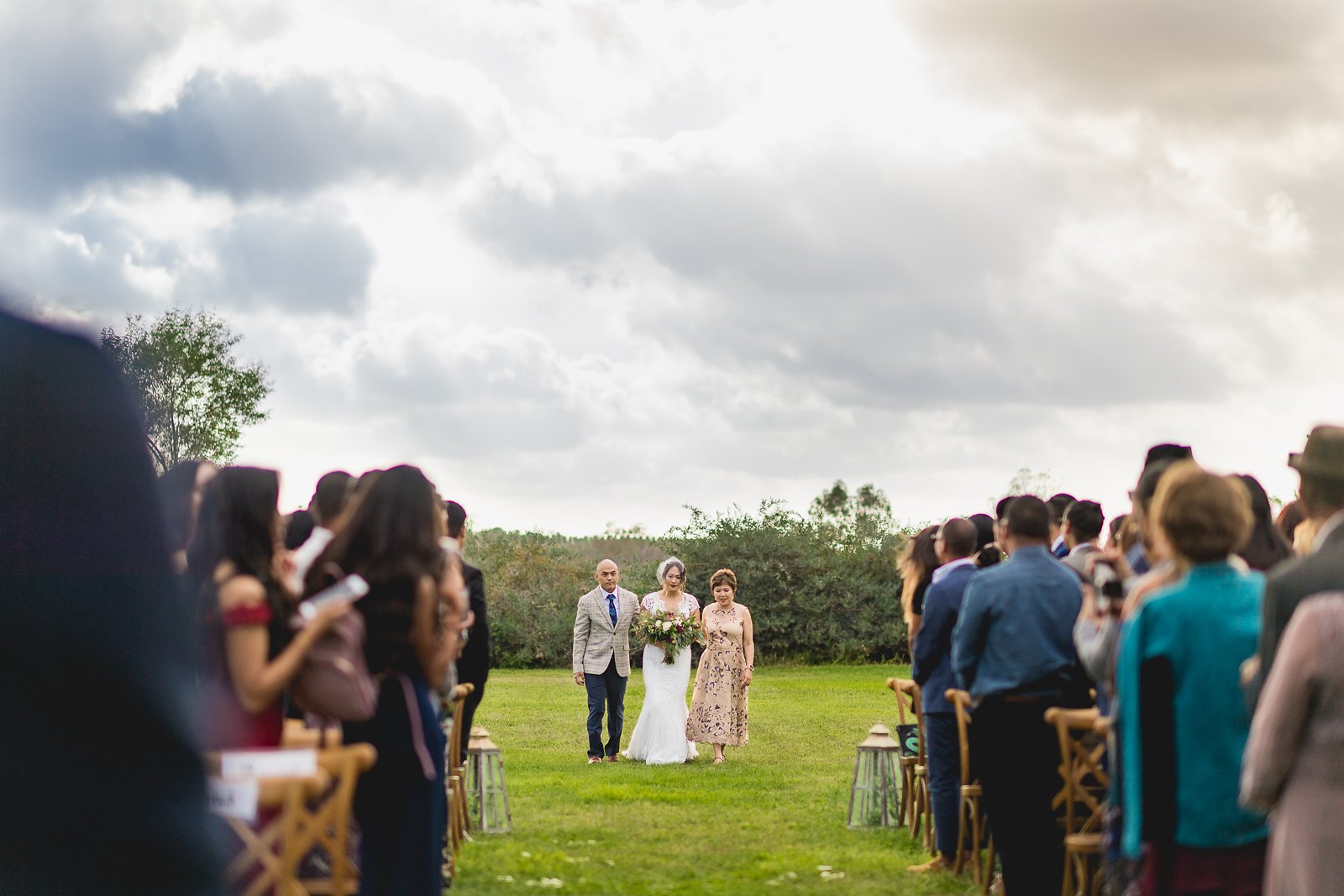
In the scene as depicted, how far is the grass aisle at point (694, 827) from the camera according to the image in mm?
9195

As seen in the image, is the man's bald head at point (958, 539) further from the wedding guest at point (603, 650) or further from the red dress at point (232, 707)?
the wedding guest at point (603, 650)

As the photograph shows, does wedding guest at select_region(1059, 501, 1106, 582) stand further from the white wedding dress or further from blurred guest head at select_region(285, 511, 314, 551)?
the white wedding dress

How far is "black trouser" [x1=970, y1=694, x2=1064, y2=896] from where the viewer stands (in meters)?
7.44

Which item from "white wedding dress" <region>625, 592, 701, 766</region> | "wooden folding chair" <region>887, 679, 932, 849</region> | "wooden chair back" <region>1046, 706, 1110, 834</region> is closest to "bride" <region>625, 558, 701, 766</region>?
"white wedding dress" <region>625, 592, 701, 766</region>

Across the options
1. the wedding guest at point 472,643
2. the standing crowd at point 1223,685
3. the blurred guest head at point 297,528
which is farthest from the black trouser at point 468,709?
the standing crowd at point 1223,685

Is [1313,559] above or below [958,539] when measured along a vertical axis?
below

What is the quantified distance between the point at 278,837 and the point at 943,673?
5850 mm

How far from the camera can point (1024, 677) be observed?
7.36m

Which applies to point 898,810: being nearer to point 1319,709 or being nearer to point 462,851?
point 462,851

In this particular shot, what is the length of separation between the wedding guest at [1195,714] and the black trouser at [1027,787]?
2732 mm

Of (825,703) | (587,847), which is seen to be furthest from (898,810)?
(825,703)

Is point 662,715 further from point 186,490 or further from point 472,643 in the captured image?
point 186,490

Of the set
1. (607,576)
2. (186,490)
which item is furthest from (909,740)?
(186,490)

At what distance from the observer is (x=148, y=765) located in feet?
1.91
